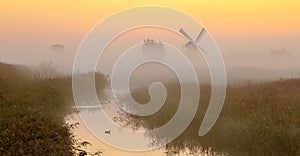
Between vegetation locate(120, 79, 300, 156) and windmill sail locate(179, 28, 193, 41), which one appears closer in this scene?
vegetation locate(120, 79, 300, 156)

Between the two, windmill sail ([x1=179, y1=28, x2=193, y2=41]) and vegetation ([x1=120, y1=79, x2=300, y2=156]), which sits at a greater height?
windmill sail ([x1=179, y1=28, x2=193, y2=41])

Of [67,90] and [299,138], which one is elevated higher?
[67,90]

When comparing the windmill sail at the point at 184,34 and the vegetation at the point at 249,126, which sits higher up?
the windmill sail at the point at 184,34

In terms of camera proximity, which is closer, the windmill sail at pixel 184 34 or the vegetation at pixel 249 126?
the vegetation at pixel 249 126

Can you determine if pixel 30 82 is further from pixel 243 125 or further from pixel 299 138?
pixel 299 138

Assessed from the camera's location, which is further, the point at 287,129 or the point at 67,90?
the point at 67,90

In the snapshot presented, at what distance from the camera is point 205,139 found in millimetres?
21391

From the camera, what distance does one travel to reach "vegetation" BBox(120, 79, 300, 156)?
1747 cm

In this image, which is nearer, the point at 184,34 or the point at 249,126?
the point at 249,126

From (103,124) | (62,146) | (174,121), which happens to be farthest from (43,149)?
(103,124)

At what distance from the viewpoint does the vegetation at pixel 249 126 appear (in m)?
17.5

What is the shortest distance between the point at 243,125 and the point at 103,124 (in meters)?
11.9

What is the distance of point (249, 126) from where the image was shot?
19.4m

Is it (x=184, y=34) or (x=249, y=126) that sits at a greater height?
(x=184, y=34)
